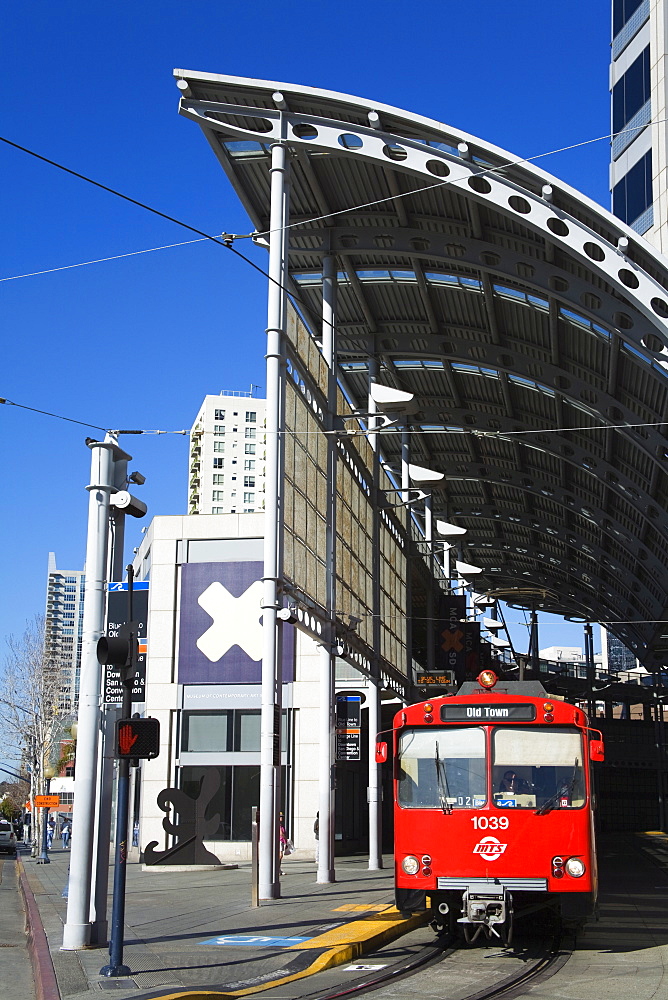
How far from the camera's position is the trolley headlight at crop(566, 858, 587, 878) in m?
13.1

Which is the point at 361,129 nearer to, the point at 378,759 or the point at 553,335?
the point at 553,335

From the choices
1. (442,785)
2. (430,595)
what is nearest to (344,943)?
(442,785)

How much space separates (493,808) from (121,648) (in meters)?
5.04

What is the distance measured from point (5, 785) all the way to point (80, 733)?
188m

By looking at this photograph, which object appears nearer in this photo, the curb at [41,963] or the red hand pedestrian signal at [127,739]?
the curb at [41,963]

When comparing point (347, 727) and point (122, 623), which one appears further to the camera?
point (347, 727)

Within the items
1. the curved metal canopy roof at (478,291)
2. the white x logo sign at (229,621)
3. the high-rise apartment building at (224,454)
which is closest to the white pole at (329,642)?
the curved metal canopy roof at (478,291)

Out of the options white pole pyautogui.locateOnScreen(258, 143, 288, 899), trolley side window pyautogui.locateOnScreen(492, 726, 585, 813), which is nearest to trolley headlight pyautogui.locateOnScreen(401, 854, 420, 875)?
trolley side window pyautogui.locateOnScreen(492, 726, 585, 813)

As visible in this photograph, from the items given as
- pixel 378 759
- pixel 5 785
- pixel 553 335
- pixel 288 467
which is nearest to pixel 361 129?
pixel 288 467

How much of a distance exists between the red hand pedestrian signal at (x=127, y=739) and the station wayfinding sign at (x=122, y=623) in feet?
2.95

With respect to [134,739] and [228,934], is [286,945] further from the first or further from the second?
[134,739]

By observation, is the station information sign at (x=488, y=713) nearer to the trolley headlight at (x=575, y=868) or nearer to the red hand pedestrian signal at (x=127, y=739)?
the trolley headlight at (x=575, y=868)

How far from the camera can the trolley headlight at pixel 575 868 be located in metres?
13.1

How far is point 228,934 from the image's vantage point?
47.8 ft
